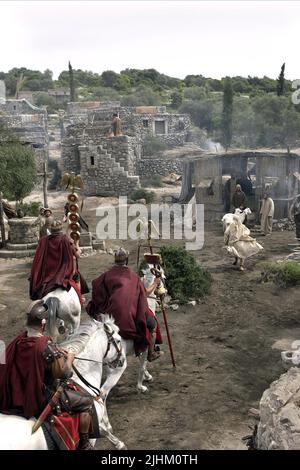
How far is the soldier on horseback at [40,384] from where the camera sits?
4.54 metres

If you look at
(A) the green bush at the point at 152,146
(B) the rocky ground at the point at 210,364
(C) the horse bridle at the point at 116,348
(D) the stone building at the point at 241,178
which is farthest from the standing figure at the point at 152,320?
(A) the green bush at the point at 152,146

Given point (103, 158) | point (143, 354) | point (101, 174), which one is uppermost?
point (103, 158)

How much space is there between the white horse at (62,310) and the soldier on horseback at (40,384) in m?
3.24

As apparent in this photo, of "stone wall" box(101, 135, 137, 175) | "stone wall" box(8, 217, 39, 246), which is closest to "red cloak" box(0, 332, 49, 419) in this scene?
"stone wall" box(8, 217, 39, 246)

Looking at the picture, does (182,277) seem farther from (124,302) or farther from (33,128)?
(33,128)

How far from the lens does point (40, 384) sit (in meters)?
4.55

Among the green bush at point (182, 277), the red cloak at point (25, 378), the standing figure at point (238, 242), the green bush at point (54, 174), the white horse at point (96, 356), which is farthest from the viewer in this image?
the green bush at point (54, 174)

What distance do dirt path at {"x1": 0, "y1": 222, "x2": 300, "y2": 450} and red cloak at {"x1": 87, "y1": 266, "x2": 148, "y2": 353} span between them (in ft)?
3.56

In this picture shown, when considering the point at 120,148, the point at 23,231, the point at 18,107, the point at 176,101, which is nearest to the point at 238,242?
the point at 23,231

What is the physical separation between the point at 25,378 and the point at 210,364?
4770 millimetres

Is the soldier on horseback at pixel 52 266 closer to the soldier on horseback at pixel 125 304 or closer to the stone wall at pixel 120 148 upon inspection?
the soldier on horseback at pixel 125 304

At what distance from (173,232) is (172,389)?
41.0ft

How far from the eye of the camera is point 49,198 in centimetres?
2917

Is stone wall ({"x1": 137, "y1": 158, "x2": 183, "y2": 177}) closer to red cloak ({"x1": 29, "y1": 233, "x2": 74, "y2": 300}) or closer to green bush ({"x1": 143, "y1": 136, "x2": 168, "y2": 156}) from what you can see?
green bush ({"x1": 143, "y1": 136, "x2": 168, "y2": 156})
